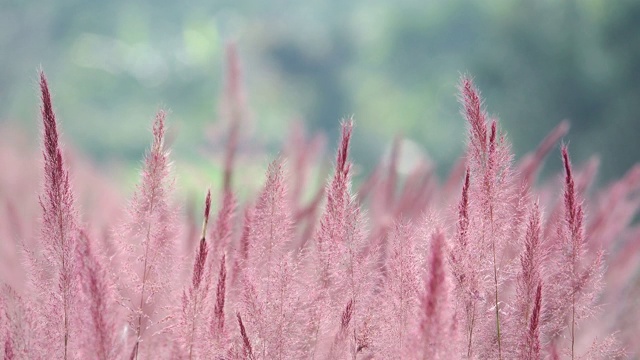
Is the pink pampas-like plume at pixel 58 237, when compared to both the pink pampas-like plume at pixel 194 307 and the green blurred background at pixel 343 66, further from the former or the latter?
the green blurred background at pixel 343 66

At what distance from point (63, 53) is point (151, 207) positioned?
662cm

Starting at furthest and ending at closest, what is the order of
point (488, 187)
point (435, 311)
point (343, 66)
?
point (343, 66) → point (488, 187) → point (435, 311)

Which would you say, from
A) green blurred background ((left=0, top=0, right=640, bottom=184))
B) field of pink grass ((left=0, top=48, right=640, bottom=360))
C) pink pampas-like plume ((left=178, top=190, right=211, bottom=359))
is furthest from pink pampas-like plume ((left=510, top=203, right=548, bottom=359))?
green blurred background ((left=0, top=0, right=640, bottom=184))

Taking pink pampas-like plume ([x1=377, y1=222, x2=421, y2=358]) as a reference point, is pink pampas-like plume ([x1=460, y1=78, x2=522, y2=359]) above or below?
above

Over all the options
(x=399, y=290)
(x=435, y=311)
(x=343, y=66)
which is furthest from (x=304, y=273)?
(x=343, y=66)

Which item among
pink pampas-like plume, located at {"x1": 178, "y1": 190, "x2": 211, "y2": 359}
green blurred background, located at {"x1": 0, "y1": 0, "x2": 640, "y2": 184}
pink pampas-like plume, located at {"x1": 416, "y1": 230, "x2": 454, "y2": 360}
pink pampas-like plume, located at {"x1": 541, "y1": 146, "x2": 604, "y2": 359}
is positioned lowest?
pink pampas-like plume, located at {"x1": 416, "y1": 230, "x2": 454, "y2": 360}

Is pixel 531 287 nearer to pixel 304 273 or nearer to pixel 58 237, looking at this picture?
pixel 304 273

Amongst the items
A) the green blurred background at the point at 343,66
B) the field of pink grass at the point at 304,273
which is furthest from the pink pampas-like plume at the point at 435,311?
the green blurred background at the point at 343,66

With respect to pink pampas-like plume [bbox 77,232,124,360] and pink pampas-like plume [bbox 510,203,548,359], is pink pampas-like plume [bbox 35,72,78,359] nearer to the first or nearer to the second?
pink pampas-like plume [bbox 77,232,124,360]

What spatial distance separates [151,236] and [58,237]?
0.06m

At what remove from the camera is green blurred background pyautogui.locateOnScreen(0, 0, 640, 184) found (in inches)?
154

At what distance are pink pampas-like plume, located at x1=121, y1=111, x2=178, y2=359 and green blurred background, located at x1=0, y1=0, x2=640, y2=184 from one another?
2.91 metres

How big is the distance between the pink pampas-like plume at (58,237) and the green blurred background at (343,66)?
2968 millimetres

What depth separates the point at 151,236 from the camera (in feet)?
1.50
